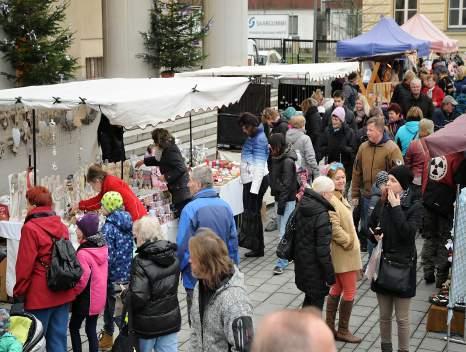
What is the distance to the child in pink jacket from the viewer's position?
678 centimetres

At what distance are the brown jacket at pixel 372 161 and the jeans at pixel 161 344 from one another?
408cm

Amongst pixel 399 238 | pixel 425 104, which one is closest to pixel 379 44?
pixel 425 104

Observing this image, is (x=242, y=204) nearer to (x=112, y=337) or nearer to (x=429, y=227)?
(x=429, y=227)

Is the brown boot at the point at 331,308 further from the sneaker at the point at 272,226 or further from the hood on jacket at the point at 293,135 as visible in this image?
the sneaker at the point at 272,226

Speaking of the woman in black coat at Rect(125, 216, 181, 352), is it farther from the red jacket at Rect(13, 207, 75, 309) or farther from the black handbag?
the black handbag

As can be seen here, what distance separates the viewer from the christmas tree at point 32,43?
Answer: 11867 mm

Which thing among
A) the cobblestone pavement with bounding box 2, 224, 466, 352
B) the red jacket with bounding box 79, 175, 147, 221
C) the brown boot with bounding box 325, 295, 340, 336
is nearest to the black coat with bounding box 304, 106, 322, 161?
the cobblestone pavement with bounding box 2, 224, 466, 352

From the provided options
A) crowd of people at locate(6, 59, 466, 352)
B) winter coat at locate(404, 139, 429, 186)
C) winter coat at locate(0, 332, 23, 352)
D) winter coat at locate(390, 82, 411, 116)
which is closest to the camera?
crowd of people at locate(6, 59, 466, 352)

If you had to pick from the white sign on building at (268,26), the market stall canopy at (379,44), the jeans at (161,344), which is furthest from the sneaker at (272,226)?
the white sign on building at (268,26)

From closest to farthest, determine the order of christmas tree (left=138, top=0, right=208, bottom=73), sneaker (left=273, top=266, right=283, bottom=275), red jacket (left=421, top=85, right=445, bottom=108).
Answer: sneaker (left=273, top=266, right=283, bottom=275) → christmas tree (left=138, top=0, right=208, bottom=73) → red jacket (left=421, top=85, right=445, bottom=108)

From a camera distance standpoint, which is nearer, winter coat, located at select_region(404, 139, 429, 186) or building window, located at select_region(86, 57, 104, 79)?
winter coat, located at select_region(404, 139, 429, 186)

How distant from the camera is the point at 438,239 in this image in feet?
29.8

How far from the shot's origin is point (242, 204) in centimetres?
1172

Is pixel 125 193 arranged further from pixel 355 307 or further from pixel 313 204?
pixel 355 307
